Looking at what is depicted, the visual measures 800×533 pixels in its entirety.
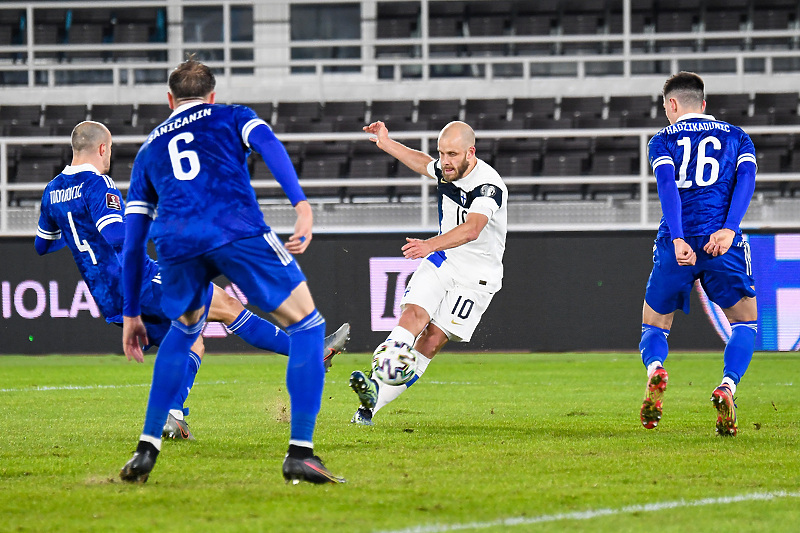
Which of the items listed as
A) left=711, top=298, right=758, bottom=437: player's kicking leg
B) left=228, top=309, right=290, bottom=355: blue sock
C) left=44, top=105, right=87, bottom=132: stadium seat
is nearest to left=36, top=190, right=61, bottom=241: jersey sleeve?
left=228, top=309, right=290, bottom=355: blue sock

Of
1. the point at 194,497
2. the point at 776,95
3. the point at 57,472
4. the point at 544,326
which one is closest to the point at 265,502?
the point at 194,497

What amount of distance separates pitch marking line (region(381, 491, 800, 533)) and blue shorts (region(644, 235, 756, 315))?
2.11 meters

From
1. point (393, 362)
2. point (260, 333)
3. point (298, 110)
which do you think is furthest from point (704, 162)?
point (298, 110)

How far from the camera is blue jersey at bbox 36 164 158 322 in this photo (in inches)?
221

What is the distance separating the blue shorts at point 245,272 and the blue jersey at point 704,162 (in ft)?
8.62

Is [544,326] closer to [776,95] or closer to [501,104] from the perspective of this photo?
[501,104]

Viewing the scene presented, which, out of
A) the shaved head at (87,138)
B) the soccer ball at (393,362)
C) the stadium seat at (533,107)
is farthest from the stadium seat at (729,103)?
the shaved head at (87,138)

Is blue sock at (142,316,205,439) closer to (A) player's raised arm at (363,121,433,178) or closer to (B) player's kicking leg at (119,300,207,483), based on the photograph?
(B) player's kicking leg at (119,300,207,483)

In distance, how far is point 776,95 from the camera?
20031 millimetres

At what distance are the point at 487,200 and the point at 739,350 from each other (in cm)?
165

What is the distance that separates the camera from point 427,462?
4.80 metres

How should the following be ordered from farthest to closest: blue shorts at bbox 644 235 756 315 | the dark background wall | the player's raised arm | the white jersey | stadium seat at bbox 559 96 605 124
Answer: stadium seat at bbox 559 96 605 124 → the dark background wall → the player's raised arm → the white jersey → blue shorts at bbox 644 235 756 315

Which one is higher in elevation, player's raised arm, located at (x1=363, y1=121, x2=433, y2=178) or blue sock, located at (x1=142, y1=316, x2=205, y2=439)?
player's raised arm, located at (x1=363, y1=121, x2=433, y2=178)

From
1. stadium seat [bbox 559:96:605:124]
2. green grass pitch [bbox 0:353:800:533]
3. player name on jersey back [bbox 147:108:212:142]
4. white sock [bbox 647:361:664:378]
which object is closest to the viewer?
green grass pitch [bbox 0:353:800:533]
